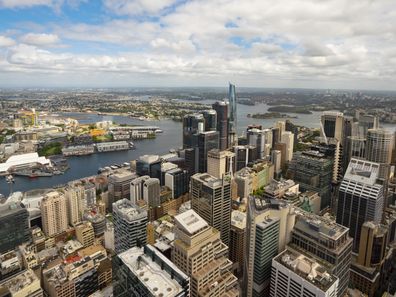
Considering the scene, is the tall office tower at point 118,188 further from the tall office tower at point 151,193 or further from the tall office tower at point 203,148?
the tall office tower at point 203,148

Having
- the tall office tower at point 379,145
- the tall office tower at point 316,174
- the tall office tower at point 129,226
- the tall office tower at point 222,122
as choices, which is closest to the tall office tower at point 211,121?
the tall office tower at point 222,122

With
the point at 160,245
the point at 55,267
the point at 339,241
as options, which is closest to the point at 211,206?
the point at 160,245

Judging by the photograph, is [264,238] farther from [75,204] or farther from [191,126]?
[191,126]

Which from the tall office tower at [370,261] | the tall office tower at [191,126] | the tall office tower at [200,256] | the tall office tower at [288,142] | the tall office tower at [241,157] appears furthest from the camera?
the tall office tower at [191,126]

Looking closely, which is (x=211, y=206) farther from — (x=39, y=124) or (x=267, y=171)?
(x=39, y=124)

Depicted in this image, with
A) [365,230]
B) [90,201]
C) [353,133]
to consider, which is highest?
[353,133]
